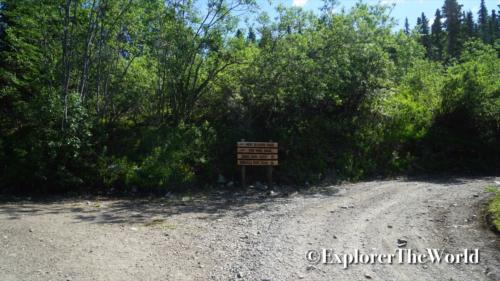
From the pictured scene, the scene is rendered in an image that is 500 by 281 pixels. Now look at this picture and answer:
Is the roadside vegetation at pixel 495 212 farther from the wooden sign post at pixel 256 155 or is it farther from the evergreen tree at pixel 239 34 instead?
the evergreen tree at pixel 239 34

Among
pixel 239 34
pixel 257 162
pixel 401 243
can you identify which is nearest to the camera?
pixel 401 243

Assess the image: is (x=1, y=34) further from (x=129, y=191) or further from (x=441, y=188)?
(x=441, y=188)

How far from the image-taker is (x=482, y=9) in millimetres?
65188

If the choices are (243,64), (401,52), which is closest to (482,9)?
(401,52)

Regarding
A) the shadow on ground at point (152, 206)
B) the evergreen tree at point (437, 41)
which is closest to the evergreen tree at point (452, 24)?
the evergreen tree at point (437, 41)

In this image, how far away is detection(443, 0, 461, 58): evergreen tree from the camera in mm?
46381

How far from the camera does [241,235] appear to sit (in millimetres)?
6168

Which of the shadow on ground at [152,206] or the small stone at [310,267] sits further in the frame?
the shadow on ground at [152,206]

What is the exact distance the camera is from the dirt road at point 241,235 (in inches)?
180

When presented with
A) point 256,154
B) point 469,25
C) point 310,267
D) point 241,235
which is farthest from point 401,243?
point 469,25

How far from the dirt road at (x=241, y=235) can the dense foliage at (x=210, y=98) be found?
6.36 feet

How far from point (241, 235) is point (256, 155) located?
182 inches

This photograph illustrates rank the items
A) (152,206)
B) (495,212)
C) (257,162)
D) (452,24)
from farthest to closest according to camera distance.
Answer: (452,24)
(257,162)
(152,206)
(495,212)

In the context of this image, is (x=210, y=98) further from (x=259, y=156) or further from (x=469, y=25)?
(x=469, y=25)
